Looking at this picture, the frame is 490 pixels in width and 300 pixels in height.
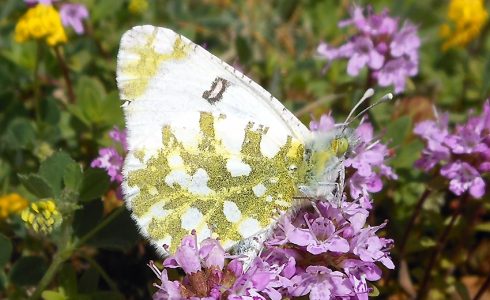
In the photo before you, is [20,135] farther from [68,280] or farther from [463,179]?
[463,179]

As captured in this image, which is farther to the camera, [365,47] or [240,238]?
[365,47]

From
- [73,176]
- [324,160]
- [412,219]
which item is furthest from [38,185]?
[412,219]

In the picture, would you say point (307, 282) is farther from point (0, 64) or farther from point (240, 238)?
point (0, 64)

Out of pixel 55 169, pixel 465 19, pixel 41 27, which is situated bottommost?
pixel 55 169

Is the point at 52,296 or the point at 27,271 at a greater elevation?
the point at 27,271

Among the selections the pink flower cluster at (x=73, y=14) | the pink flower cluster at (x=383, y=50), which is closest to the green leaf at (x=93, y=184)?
the pink flower cluster at (x=73, y=14)

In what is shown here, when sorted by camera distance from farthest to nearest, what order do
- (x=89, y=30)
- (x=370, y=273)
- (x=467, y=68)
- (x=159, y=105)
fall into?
(x=467, y=68) < (x=89, y=30) < (x=159, y=105) < (x=370, y=273)

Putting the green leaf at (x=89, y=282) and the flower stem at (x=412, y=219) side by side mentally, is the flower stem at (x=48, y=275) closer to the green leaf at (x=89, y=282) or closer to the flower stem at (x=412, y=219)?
the green leaf at (x=89, y=282)

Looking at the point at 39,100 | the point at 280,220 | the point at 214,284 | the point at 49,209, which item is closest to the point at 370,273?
the point at 280,220
